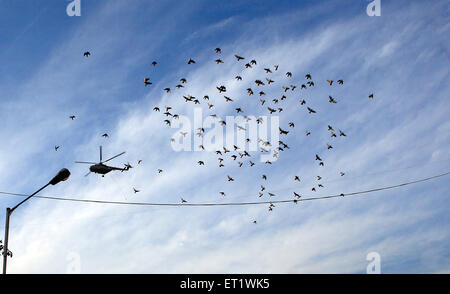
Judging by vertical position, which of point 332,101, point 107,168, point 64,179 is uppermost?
point 332,101

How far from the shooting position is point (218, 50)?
1457 inches
